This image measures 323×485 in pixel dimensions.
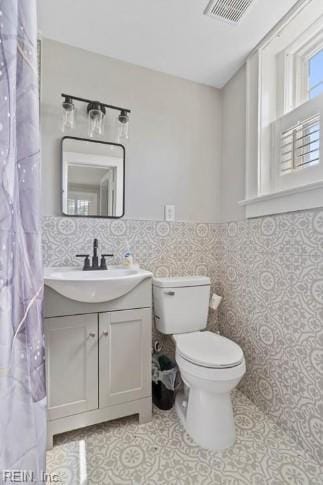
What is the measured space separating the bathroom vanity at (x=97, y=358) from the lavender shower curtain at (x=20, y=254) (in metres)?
0.51

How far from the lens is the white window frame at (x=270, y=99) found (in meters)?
1.32

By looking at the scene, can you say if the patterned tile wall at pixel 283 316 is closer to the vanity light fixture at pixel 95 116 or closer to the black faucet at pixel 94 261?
the black faucet at pixel 94 261

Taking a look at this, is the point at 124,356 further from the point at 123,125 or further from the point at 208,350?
the point at 123,125

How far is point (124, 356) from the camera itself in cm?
126

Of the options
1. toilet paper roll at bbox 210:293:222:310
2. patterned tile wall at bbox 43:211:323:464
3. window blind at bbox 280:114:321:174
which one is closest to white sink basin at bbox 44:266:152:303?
patterned tile wall at bbox 43:211:323:464

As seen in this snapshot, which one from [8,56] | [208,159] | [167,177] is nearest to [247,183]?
[208,159]

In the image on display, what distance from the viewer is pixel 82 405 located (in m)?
1.18

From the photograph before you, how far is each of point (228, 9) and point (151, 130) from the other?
0.75 meters

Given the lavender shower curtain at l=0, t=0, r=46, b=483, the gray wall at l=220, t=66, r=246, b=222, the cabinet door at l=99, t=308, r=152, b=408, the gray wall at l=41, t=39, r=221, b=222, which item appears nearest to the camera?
the lavender shower curtain at l=0, t=0, r=46, b=483

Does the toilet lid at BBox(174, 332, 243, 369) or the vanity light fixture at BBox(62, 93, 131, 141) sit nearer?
the toilet lid at BBox(174, 332, 243, 369)

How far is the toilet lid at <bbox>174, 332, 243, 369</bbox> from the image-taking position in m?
1.13

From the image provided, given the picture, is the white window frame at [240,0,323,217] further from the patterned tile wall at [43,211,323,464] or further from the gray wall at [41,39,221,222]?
the gray wall at [41,39,221,222]

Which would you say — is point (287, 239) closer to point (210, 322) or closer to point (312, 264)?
point (312, 264)

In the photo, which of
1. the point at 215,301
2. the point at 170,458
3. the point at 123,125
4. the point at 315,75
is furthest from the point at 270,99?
the point at 170,458
